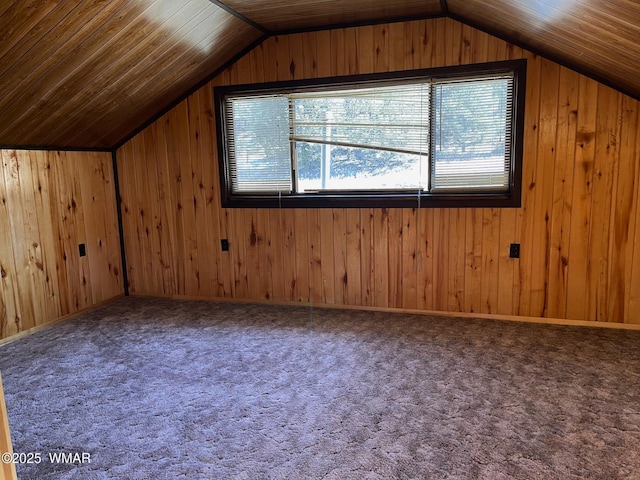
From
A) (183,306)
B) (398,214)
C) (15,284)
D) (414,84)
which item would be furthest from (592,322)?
(15,284)

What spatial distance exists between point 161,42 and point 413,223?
2.24 meters

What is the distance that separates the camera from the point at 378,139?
3613 mm

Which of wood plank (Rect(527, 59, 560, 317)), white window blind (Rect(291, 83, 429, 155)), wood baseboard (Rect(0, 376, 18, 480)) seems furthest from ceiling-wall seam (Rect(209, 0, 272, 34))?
wood baseboard (Rect(0, 376, 18, 480))

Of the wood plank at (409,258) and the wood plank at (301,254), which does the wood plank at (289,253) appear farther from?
the wood plank at (409,258)

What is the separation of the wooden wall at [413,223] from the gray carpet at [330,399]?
1.04ft

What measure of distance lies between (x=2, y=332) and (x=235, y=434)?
227 centimetres

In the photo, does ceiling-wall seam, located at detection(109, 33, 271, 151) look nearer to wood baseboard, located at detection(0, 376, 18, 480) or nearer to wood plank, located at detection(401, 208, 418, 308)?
wood plank, located at detection(401, 208, 418, 308)

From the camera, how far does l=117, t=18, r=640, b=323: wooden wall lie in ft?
10.3

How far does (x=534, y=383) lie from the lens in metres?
2.44

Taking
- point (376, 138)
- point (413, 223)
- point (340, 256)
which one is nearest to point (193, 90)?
point (376, 138)

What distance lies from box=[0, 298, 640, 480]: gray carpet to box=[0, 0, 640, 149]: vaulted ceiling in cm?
166

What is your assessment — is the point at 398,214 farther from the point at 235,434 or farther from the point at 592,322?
the point at 235,434

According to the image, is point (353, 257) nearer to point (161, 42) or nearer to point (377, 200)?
point (377, 200)

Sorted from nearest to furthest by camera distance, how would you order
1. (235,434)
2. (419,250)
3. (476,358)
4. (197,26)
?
(235,434), (476,358), (197,26), (419,250)
